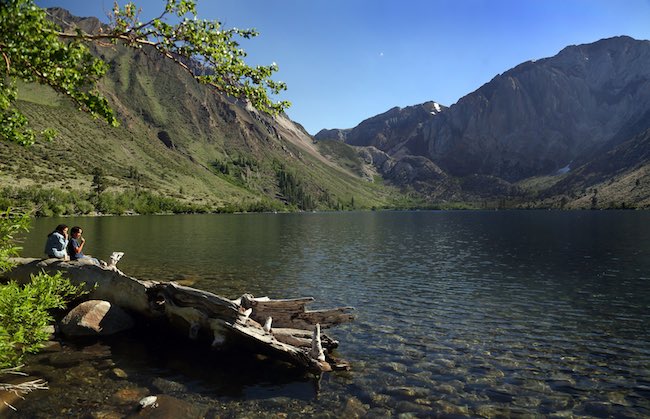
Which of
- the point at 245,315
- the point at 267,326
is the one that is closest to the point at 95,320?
the point at 245,315

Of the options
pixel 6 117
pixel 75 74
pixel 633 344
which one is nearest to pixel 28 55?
A: pixel 75 74

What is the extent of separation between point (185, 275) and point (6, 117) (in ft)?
111

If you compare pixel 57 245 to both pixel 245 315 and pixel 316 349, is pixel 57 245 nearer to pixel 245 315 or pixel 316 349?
pixel 245 315

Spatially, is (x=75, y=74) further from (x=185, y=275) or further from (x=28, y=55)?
(x=185, y=275)

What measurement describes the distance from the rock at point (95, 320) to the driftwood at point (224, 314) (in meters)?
0.85

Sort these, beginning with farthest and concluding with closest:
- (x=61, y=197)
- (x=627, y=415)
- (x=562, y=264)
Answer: (x=61, y=197)
(x=562, y=264)
(x=627, y=415)

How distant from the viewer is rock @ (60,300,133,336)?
22.2 metres

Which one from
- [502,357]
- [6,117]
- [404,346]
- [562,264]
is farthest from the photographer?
[562,264]

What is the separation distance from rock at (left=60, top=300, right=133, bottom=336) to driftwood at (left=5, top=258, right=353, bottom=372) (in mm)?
848

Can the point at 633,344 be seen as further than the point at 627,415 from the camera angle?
Yes

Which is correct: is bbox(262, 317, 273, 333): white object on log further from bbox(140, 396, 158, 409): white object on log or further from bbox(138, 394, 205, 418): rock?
bbox(140, 396, 158, 409): white object on log

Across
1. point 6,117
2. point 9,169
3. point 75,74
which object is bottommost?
point 6,117

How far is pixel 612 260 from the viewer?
54500mm

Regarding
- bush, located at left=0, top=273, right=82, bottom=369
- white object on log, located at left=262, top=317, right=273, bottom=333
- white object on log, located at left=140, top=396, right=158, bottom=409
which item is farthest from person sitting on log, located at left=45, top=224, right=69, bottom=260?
bush, located at left=0, top=273, right=82, bottom=369
